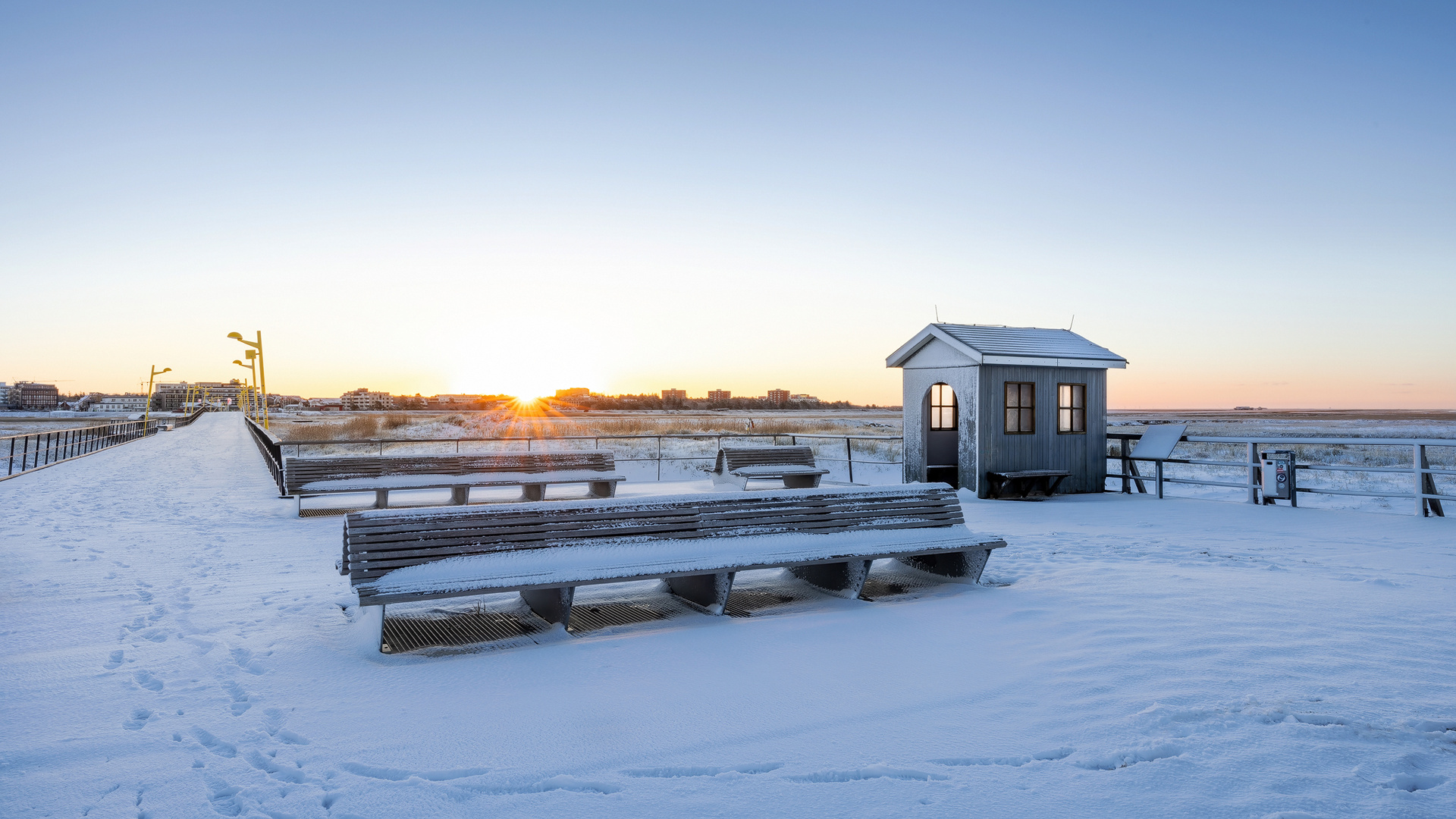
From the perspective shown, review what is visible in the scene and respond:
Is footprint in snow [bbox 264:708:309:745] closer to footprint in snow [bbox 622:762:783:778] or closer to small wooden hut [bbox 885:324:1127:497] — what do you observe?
footprint in snow [bbox 622:762:783:778]

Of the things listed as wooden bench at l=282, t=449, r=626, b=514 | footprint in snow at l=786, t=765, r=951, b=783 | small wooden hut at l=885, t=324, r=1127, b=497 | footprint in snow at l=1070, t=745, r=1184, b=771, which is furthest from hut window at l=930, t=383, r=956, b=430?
footprint in snow at l=786, t=765, r=951, b=783

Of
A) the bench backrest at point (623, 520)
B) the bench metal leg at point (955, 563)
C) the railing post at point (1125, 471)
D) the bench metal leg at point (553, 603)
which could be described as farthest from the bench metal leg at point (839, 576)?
the railing post at point (1125, 471)

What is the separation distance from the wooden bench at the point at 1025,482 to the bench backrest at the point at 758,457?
9.43 ft

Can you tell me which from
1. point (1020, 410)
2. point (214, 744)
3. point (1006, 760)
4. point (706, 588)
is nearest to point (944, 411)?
point (1020, 410)

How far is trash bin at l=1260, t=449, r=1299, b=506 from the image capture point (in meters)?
11.5

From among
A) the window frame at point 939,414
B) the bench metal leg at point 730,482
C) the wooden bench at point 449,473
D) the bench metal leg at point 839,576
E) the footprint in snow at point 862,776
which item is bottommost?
the footprint in snow at point 862,776

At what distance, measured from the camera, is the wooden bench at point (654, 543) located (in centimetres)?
502

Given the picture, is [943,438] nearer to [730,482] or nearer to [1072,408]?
[1072,408]

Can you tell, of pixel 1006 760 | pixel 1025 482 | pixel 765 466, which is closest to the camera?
pixel 1006 760

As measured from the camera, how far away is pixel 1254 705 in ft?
12.5

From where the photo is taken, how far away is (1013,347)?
1317 cm

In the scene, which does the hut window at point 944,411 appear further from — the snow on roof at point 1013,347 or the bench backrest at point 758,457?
the bench backrest at point 758,457

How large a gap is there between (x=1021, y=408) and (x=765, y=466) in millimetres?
4209

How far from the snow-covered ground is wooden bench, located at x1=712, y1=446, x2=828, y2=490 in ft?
19.6
